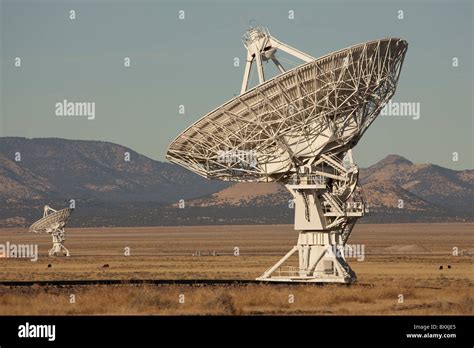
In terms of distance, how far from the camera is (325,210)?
2494 inches

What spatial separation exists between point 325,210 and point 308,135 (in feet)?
15.5

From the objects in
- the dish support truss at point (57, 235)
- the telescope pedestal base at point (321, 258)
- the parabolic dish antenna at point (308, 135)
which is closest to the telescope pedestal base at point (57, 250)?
the dish support truss at point (57, 235)

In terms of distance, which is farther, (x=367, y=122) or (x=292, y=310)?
(x=367, y=122)

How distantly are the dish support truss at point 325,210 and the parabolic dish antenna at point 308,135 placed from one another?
57mm

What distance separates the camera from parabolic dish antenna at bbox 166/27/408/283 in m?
58.5

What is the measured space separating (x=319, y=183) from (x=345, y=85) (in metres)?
6.25

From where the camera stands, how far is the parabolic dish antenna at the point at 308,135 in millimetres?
58500
